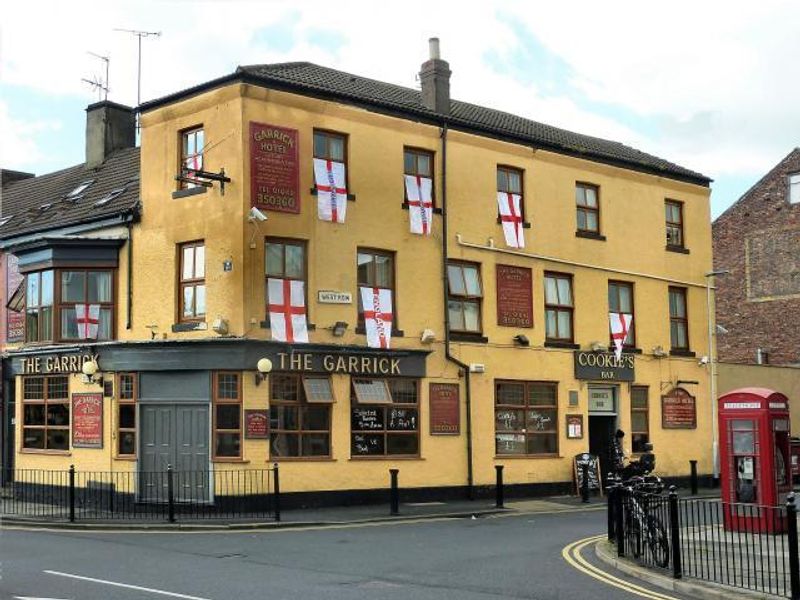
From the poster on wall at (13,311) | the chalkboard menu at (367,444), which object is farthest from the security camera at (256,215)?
the poster on wall at (13,311)

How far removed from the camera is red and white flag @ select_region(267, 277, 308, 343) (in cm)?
2203

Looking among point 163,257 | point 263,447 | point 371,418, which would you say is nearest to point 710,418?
point 371,418

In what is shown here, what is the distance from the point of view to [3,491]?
25859mm

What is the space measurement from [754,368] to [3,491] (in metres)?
24.2

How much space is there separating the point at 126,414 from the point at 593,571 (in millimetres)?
13403

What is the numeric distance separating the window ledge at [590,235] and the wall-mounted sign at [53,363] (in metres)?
13.7

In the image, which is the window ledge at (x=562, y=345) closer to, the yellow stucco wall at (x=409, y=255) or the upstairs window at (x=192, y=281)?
the yellow stucco wall at (x=409, y=255)

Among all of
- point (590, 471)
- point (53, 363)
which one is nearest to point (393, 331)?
point (590, 471)

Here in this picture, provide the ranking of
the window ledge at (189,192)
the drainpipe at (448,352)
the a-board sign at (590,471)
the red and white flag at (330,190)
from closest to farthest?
the window ledge at (189,192) < the red and white flag at (330,190) < the drainpipe at (448,352) < the a-board sign at (590,471)

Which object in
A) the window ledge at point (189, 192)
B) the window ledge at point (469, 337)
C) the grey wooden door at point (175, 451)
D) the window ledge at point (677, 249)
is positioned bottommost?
the grey wooden door at point (175, 451)

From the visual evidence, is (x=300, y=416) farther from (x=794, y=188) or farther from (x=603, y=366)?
(x=794, y=188)

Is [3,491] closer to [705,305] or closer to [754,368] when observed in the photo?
[705,305]

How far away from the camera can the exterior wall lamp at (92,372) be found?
2314 centimetres

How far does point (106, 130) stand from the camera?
30453mm
